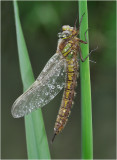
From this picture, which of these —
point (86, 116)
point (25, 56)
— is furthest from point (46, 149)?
point (25, 56)

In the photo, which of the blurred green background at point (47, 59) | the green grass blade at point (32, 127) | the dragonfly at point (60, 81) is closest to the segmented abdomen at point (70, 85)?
the dragonfly at point (60, 81)

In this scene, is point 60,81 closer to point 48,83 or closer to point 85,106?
point 48,83

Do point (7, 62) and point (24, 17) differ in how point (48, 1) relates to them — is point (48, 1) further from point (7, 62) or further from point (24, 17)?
point (7, 62)

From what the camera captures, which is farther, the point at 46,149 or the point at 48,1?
the point at 48,1

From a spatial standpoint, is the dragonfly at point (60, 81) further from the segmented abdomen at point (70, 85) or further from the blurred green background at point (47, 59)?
the blurred green background at point (47, 59)

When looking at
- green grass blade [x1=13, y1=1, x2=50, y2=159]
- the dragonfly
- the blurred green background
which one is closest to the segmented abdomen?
the dragonfly

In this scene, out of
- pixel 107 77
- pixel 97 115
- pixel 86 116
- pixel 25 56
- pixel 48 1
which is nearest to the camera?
pixel 86 116

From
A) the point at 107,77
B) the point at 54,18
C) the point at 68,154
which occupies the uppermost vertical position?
the point at 54,18
